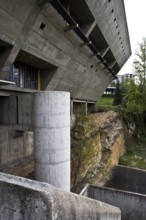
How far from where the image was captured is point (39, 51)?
11500 millimetres

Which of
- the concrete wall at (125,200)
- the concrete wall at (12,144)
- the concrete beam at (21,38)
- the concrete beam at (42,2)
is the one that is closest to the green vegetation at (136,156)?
the concrete wall at (125,200)

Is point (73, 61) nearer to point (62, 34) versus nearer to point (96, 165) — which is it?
point (62, 34)

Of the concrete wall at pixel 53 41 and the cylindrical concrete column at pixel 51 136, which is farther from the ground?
the concrete wall at pixel 53 41

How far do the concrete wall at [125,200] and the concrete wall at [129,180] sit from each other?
3.39 metres

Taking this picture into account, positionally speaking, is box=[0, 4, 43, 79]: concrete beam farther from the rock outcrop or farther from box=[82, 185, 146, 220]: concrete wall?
box=[82, 185, 146, 220]: concrete wall

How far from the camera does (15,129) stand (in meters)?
8.87

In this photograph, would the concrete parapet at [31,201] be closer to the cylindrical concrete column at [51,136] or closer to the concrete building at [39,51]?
the cylindrical concrete column at [51,136]

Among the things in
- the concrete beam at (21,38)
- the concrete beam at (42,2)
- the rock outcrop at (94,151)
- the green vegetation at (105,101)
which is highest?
the concrete beam at (42,2)

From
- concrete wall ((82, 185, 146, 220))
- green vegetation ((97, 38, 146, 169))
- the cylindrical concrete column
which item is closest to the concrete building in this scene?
the cylindrical concrete column

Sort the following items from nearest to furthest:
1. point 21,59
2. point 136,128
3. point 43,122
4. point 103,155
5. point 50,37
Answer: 1. point 43,122
2. point 50,37
3. point 21,59
4. point 103,155
5. point 136,128

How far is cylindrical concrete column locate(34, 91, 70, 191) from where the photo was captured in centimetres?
690

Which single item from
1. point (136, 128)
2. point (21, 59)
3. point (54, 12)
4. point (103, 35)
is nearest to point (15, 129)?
point (21, 59)

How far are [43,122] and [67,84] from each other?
427 inches

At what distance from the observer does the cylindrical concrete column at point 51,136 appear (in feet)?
22.6
